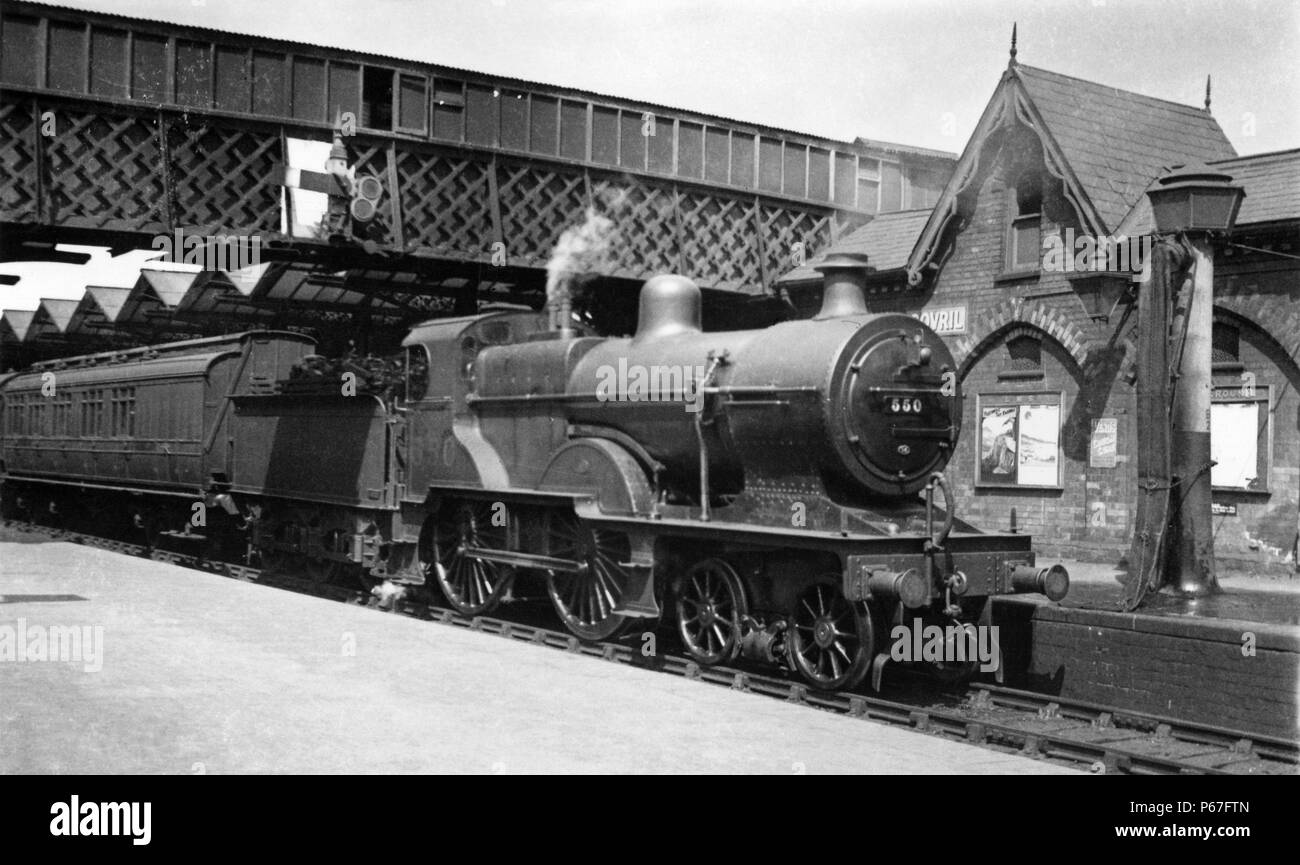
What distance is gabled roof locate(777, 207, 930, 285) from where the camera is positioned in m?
20.3

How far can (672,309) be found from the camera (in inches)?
451

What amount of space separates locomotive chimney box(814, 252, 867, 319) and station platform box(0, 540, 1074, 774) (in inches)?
133

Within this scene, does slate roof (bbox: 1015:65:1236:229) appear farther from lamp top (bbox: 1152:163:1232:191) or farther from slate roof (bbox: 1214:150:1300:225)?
lamp top (bbox: 1152:163:1232:191)

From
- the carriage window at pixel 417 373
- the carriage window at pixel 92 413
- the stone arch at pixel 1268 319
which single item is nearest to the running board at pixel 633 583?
the carriage window at pixel 417 373

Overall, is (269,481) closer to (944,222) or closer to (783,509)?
(783,509)

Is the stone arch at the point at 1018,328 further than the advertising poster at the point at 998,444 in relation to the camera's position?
No

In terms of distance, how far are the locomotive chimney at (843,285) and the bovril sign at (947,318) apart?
28.8 feet

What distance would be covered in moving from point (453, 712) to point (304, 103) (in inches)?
472

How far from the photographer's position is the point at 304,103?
17.1 m

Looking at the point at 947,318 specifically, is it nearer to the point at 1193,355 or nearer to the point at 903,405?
the point at 1193,355

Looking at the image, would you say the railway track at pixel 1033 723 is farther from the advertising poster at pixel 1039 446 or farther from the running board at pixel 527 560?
the advertising poster at pixel 1039 446
